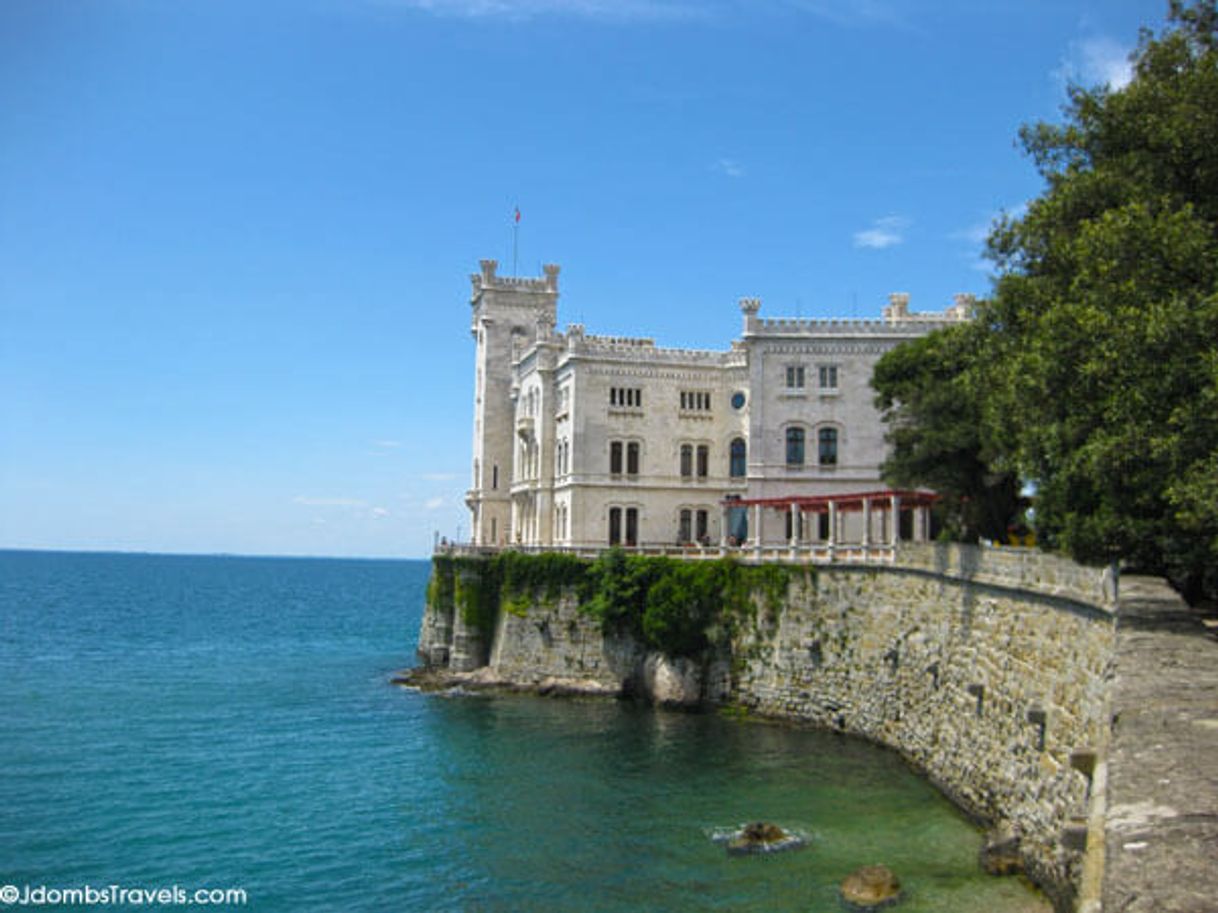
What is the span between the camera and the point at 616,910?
21.7 meters

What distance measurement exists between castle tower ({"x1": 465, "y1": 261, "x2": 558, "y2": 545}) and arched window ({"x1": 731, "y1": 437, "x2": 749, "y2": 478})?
1567 cm

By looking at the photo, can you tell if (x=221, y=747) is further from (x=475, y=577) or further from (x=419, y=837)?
(x=475, y=577)

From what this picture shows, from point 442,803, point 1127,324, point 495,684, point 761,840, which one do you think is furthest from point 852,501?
point 1127,324

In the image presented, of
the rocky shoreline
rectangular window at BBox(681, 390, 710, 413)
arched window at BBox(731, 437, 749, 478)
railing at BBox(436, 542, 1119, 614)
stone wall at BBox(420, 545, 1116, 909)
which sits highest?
rectangular window at BBox(681, 390, 710, 413)

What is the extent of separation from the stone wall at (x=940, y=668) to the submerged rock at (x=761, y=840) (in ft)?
15.8

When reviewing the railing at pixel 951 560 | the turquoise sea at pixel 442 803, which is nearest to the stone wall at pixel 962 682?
the railing at pixel 951 560

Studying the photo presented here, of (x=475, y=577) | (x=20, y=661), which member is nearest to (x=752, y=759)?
(x=475, y=577)

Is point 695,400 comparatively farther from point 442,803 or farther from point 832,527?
point 442,803

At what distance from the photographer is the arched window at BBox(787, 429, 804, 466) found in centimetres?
5266

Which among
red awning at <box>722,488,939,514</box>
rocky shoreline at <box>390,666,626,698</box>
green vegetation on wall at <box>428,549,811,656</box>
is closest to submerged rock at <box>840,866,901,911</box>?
red awning at <box>722,488,939,514</box>

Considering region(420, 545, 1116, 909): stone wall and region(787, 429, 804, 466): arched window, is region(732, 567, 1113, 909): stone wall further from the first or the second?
region(787, 429, 804, 466): arched window

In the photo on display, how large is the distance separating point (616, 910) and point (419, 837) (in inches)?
294

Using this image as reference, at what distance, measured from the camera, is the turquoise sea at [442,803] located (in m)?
23.2

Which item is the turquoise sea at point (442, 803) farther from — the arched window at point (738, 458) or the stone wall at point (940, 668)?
the arched window at point (738, 458)
